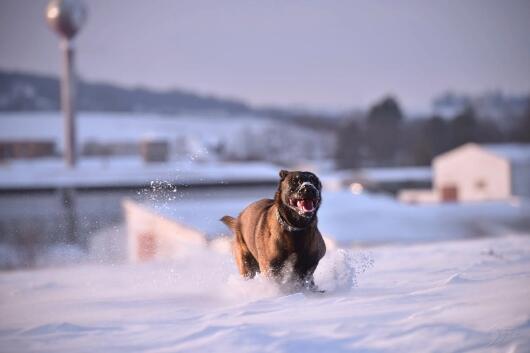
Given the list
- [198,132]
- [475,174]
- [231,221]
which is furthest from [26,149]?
[231,221]

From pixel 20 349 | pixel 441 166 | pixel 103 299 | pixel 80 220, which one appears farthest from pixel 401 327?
pixel 441 166

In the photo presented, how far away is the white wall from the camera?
4109cm

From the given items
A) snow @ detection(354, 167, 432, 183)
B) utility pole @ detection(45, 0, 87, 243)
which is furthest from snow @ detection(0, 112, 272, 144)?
snow @ detection(354, 167, 432, 183)

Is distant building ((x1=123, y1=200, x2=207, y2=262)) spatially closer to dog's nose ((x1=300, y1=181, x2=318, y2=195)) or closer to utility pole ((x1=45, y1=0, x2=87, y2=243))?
dog's nose ((x1=300, y1=181, x2=318, y2=195))

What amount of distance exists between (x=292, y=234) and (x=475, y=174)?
41.2 m

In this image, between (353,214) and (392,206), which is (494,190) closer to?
(392,206)

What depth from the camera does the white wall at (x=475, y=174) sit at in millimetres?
41094

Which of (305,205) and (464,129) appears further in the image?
(464,129)

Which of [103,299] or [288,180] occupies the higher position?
[288,180]

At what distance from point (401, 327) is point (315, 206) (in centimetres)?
145

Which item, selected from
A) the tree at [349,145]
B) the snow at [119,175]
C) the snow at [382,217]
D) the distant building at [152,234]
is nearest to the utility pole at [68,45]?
the snow at [119,175]

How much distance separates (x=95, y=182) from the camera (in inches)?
1366

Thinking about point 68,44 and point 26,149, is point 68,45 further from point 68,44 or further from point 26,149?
point 26,149

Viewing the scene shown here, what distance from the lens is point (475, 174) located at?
4331 centimetres
